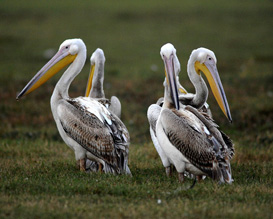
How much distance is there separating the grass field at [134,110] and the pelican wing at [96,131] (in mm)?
409

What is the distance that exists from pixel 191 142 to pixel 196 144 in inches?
2.8

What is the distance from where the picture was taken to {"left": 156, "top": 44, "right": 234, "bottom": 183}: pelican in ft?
22.7

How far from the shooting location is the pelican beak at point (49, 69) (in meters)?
8.38

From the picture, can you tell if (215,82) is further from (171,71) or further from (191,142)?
(191,142)

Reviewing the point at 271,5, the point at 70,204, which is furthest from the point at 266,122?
the point at 271,5

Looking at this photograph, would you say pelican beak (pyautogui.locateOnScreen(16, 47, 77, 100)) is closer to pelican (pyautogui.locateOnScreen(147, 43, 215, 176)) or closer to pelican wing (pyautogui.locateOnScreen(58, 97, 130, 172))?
pelican wing (pyautogui.locateOnScreen(58, 97, 130, 172))

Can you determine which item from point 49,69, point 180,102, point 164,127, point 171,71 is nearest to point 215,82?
point 180,102

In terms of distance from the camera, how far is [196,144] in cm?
694

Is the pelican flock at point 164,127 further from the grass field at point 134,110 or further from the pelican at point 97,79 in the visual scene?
the pelican at point 97,79

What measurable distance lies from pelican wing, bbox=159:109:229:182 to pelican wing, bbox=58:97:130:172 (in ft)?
3.12

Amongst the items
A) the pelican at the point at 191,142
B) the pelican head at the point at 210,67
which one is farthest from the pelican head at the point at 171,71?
the pelican head at the point at 210,67

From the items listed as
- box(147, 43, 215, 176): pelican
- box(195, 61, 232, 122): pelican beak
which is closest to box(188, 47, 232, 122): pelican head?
box(195, 61, 232, 122): pelican beak

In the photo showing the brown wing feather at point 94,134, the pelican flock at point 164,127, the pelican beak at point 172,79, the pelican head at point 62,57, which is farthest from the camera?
the pelican head at point 62,57

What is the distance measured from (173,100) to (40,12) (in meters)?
27.7
